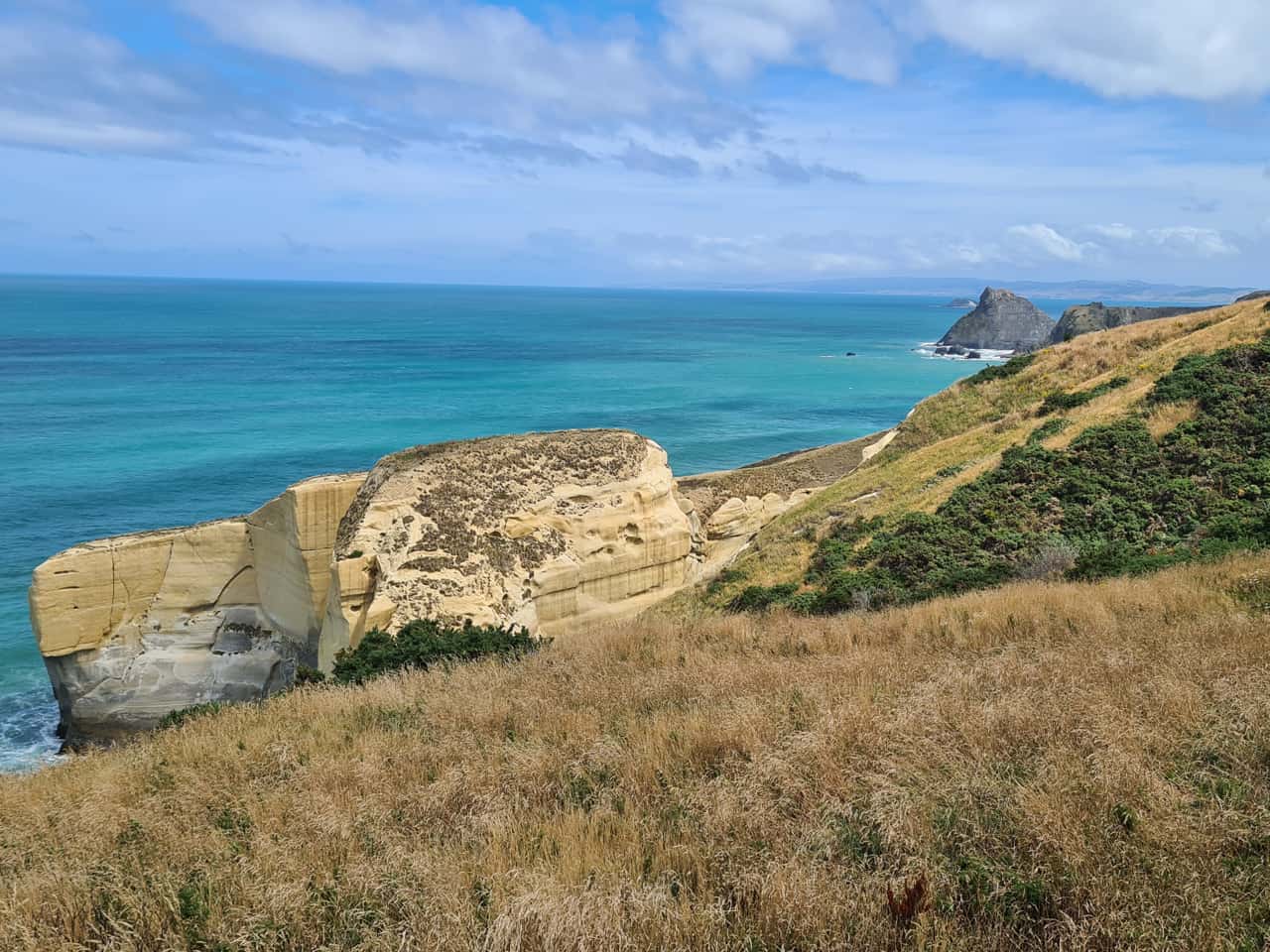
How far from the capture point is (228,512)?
3628 centimetres

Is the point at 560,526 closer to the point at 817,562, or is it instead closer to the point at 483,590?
the point at 483,590

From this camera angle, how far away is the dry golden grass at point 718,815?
3639 mm

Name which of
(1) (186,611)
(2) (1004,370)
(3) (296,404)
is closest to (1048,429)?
(2) (1004,370)

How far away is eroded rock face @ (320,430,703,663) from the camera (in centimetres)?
1719

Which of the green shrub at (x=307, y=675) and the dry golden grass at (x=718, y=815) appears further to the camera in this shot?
the green shrub at (x=307, y=675)

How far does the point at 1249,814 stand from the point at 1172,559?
852cm

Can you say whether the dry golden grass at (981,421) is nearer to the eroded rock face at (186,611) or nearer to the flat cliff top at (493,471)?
the flat cliff top at (493,471)

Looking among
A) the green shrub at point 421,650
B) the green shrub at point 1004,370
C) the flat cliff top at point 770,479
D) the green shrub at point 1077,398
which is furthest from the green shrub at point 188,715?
the green shrub at point 1004,370

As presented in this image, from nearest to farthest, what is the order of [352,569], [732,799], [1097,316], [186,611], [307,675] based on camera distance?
[732,799] < [307,675] < [352,569] < [186,611] < [1097,316]

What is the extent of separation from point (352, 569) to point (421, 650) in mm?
5003

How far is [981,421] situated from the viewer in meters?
25.5

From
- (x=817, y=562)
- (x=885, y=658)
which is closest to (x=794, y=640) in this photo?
(x=885, y=658)

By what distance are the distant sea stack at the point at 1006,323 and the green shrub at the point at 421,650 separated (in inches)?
4465

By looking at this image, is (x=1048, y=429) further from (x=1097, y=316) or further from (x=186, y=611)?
(x=1097, y=316)
